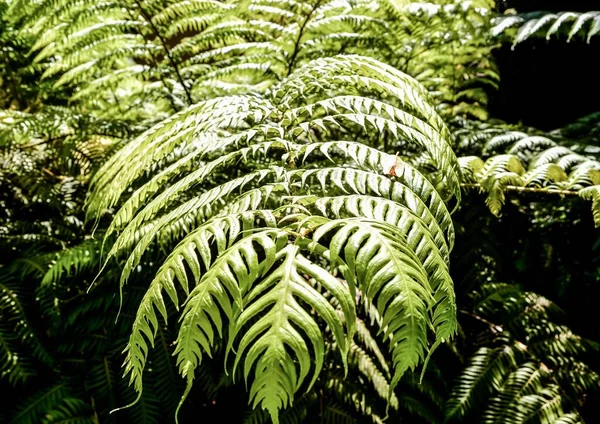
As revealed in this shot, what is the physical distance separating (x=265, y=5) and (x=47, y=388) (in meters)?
1.37

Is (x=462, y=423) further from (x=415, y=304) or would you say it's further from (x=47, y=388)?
(x=47, y=388)

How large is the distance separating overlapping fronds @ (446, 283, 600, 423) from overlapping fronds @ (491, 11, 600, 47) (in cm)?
93

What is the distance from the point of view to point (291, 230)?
68 cm

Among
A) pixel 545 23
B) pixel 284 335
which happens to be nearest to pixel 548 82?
pixel 545 23

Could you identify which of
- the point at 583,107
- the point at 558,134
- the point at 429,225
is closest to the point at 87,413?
the point at 429,225

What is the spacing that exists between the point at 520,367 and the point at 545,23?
131 centimetres

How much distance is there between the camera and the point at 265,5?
163 cm

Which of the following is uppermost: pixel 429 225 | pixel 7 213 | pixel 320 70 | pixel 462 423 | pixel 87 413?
pixel 320 70

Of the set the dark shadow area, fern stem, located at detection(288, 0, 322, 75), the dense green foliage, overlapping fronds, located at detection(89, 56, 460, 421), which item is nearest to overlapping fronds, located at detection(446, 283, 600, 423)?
the dense green foliage

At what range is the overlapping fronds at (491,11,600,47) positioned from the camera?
163 centimetres

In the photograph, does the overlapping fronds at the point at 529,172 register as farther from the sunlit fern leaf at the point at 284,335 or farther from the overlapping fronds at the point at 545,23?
the sunlit fern leaf at the point at 284,335

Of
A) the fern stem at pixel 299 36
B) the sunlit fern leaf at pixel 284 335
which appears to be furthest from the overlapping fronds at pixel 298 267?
the fern stem at pixel 299 36

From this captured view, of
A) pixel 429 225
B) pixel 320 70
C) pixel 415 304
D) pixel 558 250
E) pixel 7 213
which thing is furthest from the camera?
pixel 558 250

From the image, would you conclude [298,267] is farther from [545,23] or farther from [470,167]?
[545,23]
